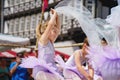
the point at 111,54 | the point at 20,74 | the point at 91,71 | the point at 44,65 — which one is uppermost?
the point at 111,54

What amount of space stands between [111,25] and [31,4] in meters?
36.5

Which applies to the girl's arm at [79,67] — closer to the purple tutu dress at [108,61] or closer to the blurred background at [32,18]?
the purple tutu dress at [108,61]

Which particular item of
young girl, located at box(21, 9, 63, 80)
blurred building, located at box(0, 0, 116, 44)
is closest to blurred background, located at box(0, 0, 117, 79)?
blurred building, located at box(0, 0, 116, 44)

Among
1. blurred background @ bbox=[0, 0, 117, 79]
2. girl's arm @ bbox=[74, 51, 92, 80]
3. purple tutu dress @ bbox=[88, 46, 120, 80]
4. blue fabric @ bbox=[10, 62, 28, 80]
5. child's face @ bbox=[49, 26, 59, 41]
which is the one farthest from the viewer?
blurred background @ bbox=[0, 0, 117, 79]

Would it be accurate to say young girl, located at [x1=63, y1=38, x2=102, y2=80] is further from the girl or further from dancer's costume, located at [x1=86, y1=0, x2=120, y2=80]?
dancer's costume, located at [x1=86, y1=0, x2=120, y2=80]

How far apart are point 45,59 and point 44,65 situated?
0.55 feet

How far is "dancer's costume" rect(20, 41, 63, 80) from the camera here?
32.3ft

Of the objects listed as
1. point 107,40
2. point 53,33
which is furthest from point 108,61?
point 53,33

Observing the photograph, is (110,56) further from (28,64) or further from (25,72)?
(25,72)

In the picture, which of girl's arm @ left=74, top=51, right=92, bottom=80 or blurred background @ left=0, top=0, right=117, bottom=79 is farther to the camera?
blurred background @ left=0, top=0, right=117, bottom=79

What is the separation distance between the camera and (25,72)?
12602 mm

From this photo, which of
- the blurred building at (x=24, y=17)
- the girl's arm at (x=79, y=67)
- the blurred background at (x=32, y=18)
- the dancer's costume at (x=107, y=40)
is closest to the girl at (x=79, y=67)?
the girl's arm at (x=79, y=67)

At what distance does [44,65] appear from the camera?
9.83m

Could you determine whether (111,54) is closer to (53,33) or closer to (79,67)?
(79,67)
